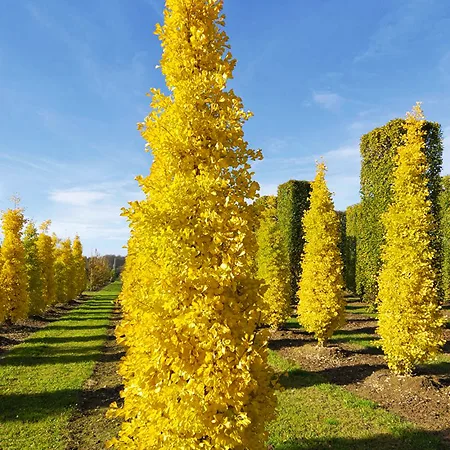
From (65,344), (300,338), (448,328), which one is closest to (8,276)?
(65,344)

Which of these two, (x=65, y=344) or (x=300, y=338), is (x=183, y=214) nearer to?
(x=300, y=338)

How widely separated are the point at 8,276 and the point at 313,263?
68.6ft

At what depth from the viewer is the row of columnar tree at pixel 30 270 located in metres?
25.1

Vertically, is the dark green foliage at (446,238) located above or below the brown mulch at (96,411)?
above

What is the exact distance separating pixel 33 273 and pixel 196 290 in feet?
100

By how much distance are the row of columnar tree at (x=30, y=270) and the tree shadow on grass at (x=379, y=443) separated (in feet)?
66.7

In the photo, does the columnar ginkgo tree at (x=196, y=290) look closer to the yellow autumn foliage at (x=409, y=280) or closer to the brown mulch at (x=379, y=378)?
the brown mulch at (x=379, y=378)

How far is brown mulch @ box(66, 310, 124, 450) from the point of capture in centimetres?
955

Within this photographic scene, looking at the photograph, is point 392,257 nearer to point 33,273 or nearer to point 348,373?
point 348,373

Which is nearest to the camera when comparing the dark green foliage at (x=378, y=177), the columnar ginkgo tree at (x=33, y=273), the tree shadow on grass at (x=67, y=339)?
the dark green foliage at (x=378, y=177)

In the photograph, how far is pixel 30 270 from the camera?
101ft

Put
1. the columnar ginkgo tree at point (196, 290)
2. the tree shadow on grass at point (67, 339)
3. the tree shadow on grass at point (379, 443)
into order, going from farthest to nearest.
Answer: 1. the tree shadow on grass at point (67, 339)
2. the tree shadow on grass at point (379, 443)
3. the columnar ginkgo tree at point (196, 290)

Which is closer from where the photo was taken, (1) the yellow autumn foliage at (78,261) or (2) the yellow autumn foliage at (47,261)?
(2) the yellow autumn foliage at (47,261)

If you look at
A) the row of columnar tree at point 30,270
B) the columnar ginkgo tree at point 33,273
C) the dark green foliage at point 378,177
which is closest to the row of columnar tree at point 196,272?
the dark green foliage at point 378,177
